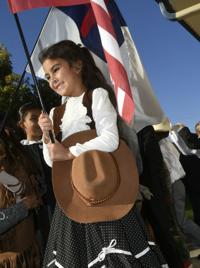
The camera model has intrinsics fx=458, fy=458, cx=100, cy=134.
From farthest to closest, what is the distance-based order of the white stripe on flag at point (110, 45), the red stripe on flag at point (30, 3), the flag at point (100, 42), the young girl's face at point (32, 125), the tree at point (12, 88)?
1. the tree at point (12, 88)
2. the young girl's face at point (32, 125)
3. the flag at point (100, 42)
4. the red stripe on flag at point (30, 3)
5. the white stripe on flag at point (110, 45)

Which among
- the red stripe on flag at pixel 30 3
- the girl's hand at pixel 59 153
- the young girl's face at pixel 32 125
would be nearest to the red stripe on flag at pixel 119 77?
the girl's hand at pixel 59 153

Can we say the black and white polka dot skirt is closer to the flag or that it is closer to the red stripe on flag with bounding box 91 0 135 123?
the red stripe on flag with bounding box 91 0 135 123

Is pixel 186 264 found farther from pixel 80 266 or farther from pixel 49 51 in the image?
pixel 49 51

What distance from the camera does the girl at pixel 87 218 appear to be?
193 centimetres

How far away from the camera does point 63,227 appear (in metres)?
2.04

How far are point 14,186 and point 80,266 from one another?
874 millimetres

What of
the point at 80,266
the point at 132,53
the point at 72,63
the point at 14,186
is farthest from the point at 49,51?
the point at 132,53

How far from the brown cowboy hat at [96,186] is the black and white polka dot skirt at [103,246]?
63 millimetres

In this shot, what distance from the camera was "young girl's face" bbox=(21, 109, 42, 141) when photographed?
3.49m

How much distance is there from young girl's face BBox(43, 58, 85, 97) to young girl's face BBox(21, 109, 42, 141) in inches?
46.2

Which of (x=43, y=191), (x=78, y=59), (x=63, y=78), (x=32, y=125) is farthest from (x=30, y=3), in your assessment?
Result: (x=43, y=191)

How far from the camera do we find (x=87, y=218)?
1969mm

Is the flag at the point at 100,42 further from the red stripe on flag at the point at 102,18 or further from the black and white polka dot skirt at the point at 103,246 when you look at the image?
the black and white polka dot skirt at the point at 103,246

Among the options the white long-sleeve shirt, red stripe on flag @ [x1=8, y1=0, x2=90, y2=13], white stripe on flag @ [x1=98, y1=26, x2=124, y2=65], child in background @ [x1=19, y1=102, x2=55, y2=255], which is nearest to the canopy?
white stripe on flag @ [x1=98, y1=26, x2=124, y2=65]
